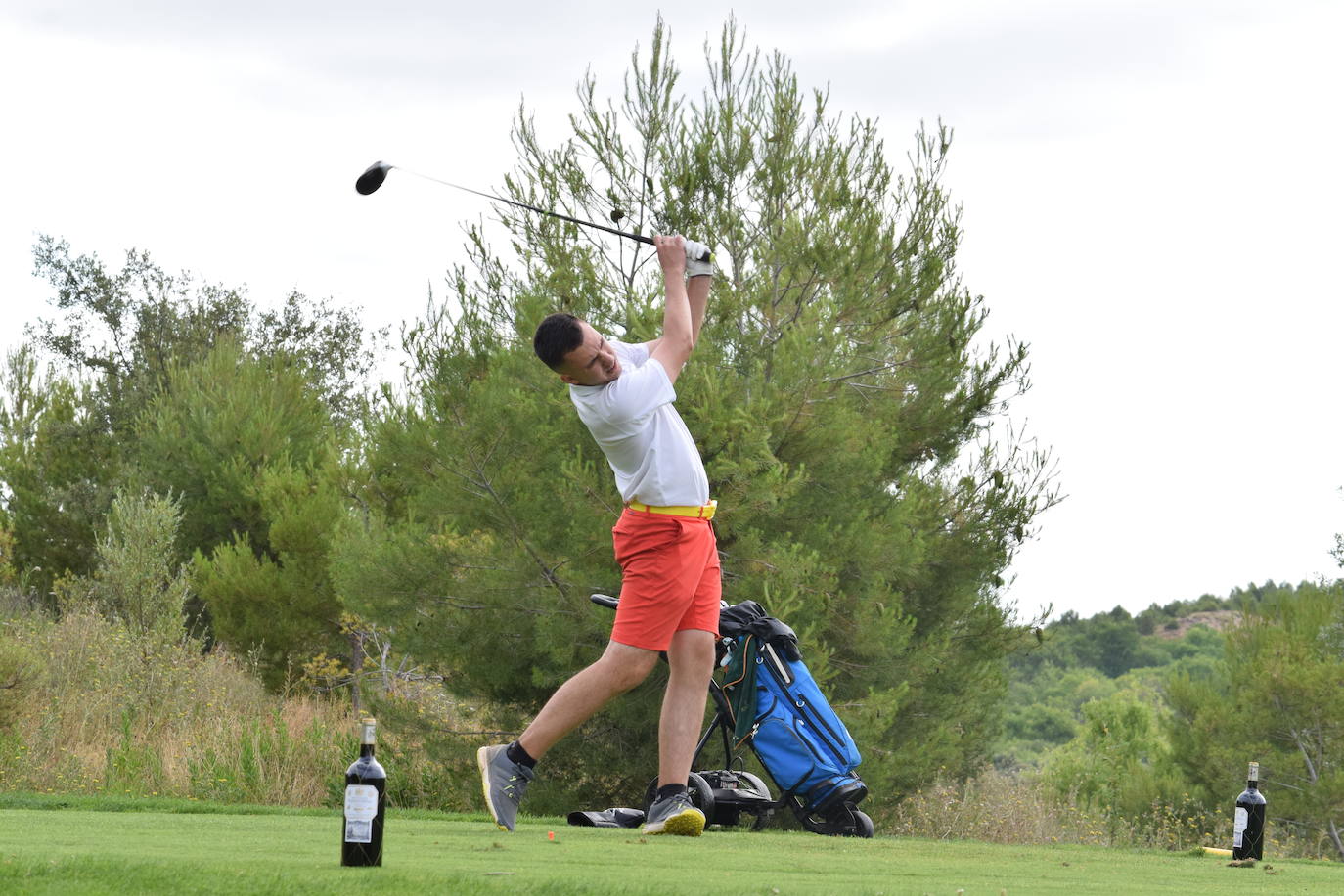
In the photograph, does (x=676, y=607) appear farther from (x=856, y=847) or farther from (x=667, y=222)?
(x=667, y=222)

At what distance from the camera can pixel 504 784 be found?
530 centimetres

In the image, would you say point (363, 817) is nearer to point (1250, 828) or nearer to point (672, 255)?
point (672, 255)

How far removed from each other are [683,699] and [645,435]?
3.26 ft

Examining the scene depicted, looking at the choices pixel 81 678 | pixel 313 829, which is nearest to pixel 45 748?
pixel 81 678

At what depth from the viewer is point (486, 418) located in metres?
12.8

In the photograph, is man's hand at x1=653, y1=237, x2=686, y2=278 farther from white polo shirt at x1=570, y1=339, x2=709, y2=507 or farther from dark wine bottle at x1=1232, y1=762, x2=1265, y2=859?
dark wine bottle at x1=1232, y1=762, x2=1265, y2=859

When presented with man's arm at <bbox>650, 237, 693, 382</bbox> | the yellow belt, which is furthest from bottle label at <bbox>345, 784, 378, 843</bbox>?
man's arm at <bbox>650, 237, 693, 382</bbox>

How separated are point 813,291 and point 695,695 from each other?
10.3 metres

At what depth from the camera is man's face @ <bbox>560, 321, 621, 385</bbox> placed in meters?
5.18

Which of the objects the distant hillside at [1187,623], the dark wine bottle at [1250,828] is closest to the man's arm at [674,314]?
the dark wine bottle at [1250,828]

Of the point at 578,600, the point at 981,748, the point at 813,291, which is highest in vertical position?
the point at 813,291

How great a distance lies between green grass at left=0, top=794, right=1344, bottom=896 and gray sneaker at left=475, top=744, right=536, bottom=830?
0.35 ft

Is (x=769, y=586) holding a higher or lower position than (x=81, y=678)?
higher

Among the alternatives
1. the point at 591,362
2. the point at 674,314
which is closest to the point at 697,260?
the point at 674,314
